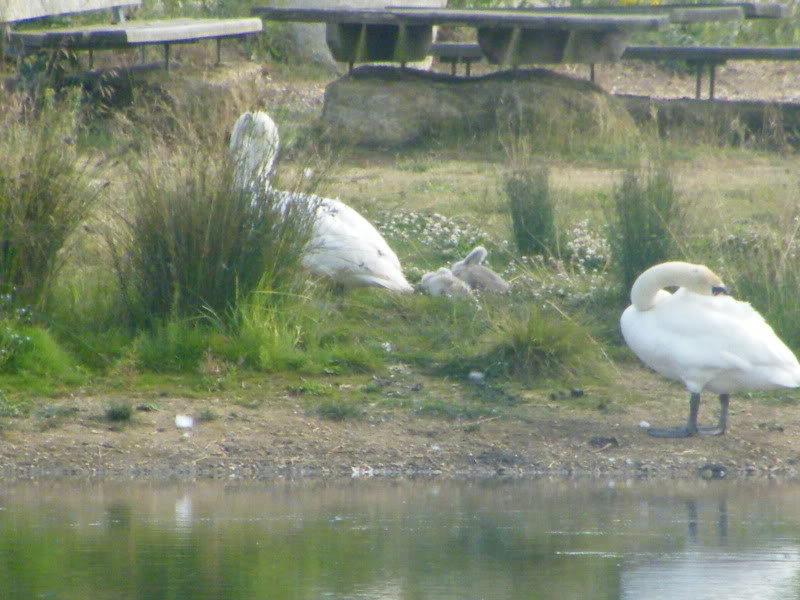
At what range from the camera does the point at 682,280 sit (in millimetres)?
7449

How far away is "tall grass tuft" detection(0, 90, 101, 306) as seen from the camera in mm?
7578

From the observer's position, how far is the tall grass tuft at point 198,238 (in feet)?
25.1

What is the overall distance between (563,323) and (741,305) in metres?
1.08

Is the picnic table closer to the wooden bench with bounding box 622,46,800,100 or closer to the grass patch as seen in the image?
the wooden bench with bounding box 622,46,800,100

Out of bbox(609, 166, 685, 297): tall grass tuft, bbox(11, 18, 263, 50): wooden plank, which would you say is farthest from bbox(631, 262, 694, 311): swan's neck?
bbox(11, 18, 263, 50): wooden plank

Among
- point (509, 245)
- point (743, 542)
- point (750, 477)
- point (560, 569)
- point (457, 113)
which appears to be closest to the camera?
point (560, 569)

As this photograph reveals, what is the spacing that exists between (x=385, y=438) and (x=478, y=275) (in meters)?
2.34

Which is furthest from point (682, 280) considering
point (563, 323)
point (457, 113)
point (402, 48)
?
point (402, 48)

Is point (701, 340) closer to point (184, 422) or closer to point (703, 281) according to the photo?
point (703, 281)

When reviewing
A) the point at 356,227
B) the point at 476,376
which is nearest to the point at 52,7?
the point at 356,227

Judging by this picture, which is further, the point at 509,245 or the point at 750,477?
the point at 509,245

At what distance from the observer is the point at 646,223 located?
8844 mm

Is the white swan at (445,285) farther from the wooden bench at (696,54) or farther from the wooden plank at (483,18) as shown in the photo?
the wooden bench at (696,54)

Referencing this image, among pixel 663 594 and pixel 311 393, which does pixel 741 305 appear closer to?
pixel 311 393
